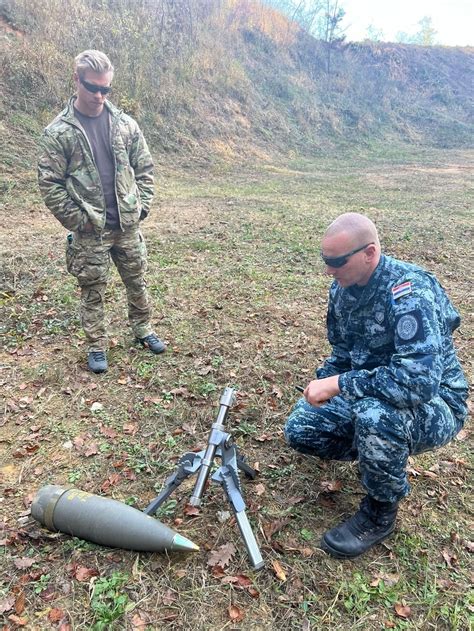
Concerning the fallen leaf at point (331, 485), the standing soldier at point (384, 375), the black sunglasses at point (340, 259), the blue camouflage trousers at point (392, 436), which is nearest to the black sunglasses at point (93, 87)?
the standing soldier at point (384, 375)

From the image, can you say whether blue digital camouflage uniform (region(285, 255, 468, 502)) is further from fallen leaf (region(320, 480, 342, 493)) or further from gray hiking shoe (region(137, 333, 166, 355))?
gray hiking shoe (region(137, 333, 166, 355))

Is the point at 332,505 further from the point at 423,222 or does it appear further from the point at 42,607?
the point at 423,222

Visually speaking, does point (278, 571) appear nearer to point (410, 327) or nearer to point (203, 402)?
point (410, 327)

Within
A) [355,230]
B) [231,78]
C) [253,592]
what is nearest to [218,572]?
[253,592]

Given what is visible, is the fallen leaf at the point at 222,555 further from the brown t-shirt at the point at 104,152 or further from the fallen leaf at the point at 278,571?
the brown t-shirt at the point at 104,152

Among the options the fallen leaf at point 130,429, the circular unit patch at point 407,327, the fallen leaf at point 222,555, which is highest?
the circular unit patch at point 407,327

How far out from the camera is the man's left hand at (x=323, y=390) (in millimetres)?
2557

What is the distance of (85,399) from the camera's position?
3.91 metres

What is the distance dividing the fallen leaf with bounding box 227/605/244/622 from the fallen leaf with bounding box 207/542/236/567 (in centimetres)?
23

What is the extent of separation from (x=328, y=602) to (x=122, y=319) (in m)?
3.64

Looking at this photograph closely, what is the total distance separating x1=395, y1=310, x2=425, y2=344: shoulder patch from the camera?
2.34 m

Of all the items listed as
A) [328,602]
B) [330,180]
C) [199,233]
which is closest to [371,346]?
[328,602]

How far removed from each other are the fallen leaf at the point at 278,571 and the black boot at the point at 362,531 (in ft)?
0.92

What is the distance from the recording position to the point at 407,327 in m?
2.37
